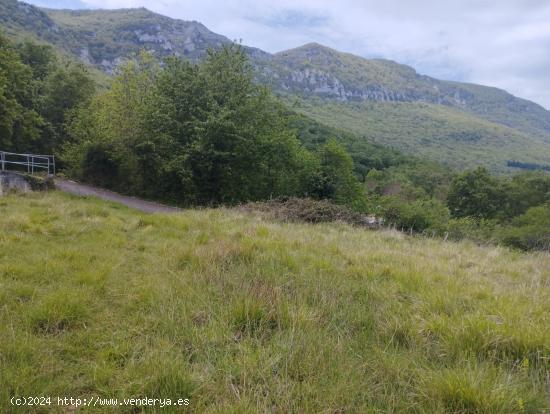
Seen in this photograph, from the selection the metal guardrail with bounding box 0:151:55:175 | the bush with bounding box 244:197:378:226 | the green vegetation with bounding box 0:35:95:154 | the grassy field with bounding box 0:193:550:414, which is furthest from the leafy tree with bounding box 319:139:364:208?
the grassy field with bounding box 0:193:550:414

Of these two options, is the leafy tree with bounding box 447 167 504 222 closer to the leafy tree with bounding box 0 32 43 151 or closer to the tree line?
the tree line

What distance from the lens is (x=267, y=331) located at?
3.68 metres

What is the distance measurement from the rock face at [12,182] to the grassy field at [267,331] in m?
10.8

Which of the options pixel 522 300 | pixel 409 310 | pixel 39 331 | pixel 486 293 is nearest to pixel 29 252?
pixel 39 331

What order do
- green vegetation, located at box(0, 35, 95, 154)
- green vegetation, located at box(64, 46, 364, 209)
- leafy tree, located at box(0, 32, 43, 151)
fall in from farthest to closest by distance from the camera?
green vegetation, located at box(0, 35, 95, 154)
leafy tree, located at box(0, 32, 43, 151)
green vegetation, located at box(64, 46, 364, 209)

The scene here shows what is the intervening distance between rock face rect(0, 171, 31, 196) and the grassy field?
1082 cm

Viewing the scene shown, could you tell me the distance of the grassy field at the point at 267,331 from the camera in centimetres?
268

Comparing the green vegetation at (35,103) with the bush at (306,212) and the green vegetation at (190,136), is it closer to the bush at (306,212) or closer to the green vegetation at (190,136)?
the green vegetation at (190,136)

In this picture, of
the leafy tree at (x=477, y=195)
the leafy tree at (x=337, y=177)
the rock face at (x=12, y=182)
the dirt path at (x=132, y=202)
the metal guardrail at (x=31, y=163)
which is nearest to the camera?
the rock face at (x=12, y=182)


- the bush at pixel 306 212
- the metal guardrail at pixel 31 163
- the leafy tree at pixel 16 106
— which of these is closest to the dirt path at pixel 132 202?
the metal guardrail at pixel 31 163

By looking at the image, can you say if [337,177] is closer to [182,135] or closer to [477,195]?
[182,135]

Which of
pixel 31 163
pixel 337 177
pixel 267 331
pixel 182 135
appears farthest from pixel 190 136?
pixel 267 331

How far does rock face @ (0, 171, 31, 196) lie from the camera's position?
15484 mm

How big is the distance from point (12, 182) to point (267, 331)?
17.3 meters
